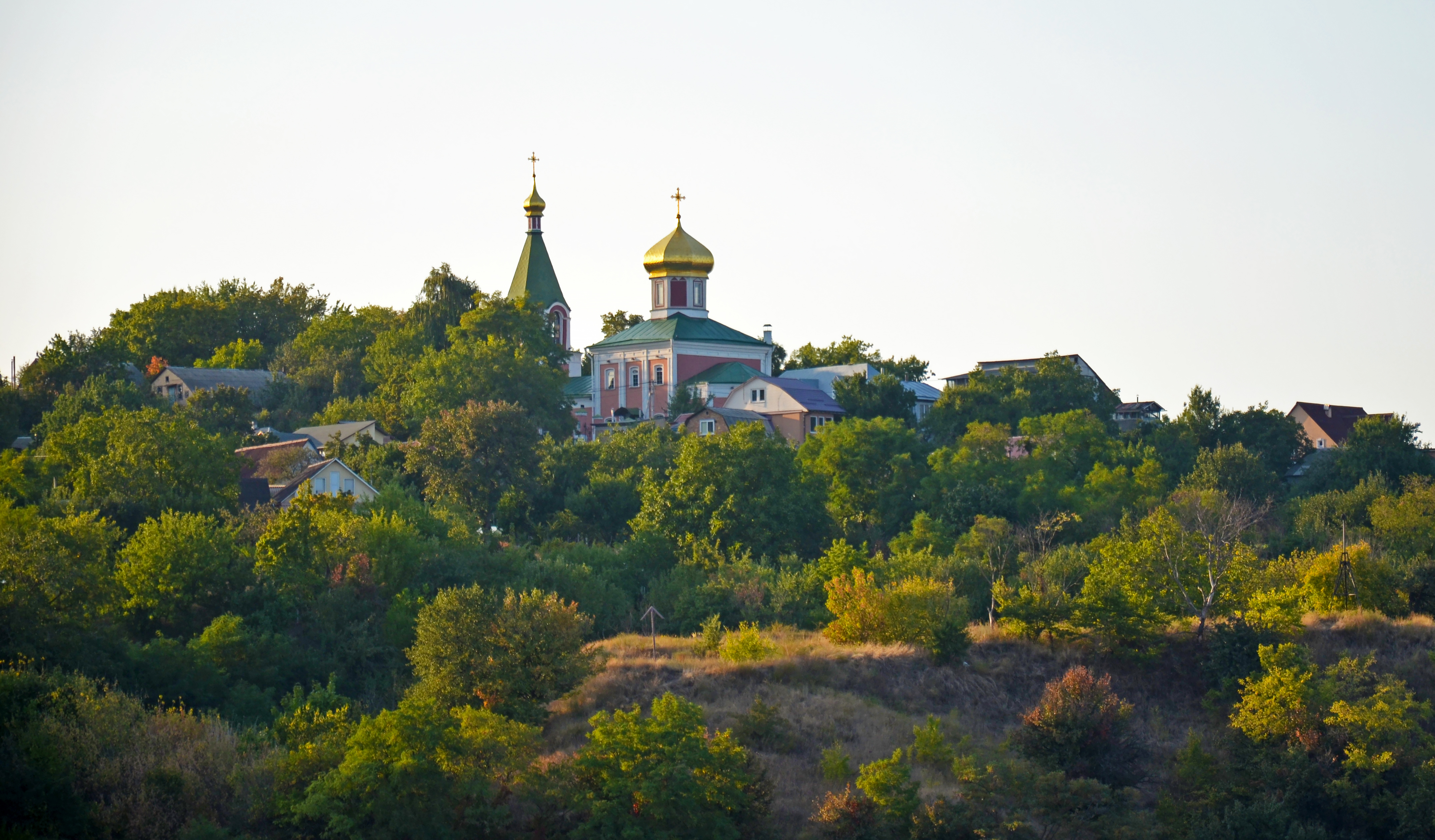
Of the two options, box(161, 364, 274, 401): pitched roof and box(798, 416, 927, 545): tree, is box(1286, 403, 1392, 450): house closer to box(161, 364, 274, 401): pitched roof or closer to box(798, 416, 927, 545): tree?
box(798, 416, 927, 545): tree

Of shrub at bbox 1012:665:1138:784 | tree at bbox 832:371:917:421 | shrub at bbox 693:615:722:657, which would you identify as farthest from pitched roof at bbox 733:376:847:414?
shrub at bbox 1012:665:1138:784

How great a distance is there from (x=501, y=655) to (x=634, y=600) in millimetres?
13242

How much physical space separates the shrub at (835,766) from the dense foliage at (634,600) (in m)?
0.11

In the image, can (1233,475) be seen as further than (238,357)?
No

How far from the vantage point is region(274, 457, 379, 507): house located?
52.6 m

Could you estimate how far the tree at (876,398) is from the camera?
70688 millimetres

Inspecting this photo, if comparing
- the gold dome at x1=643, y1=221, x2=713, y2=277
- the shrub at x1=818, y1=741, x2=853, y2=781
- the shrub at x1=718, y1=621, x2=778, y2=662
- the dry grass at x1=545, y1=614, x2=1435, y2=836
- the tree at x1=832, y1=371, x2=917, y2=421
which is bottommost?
the shrub at x1=818, y1=741, x2=853, y2=781

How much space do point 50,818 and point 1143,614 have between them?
946 inches

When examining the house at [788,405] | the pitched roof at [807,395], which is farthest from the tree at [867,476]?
the pitched roof at [807,395]

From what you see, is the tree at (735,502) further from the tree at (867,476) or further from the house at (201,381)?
the house at (201,381)

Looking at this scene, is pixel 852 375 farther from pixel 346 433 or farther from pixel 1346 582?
pixel 1346 582

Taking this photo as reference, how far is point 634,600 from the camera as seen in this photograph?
46344mm

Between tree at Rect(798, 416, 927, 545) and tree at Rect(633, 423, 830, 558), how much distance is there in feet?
12.4

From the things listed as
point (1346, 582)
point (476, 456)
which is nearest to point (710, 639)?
point (1346, 582)
